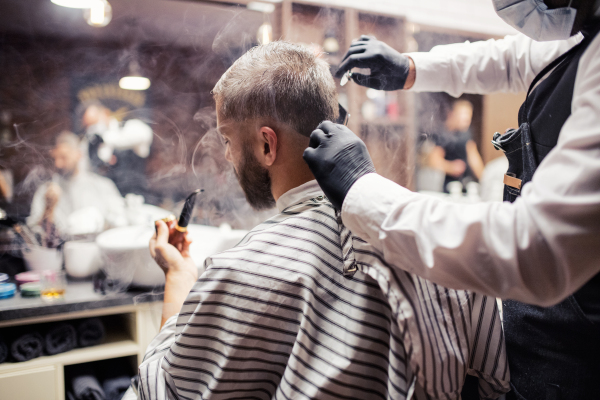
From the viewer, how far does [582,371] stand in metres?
0.97

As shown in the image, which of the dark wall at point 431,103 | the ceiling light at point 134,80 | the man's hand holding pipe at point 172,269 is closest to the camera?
the man's hand holding pipe at point 172,269

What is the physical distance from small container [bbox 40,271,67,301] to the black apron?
1.63m

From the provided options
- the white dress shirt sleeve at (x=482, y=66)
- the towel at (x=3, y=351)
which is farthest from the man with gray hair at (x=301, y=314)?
the towel at (x=3, y=351)

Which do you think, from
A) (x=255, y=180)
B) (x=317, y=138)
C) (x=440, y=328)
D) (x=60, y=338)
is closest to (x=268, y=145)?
(x=255, y=180)

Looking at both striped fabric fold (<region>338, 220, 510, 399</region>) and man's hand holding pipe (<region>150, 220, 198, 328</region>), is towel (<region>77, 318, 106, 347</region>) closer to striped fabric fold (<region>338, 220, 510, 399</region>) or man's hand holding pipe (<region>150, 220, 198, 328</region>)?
man's hand holding pipe (<region>150, 220, 198, 328</region>)

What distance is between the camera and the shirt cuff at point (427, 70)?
1.51 m

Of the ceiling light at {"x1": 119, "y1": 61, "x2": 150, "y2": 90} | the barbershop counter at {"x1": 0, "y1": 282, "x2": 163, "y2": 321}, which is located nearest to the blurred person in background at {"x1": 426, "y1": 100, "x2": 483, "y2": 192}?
the ceiling light at {"x1": 119, "y1": 61, "x2": 150, "y2": 90}

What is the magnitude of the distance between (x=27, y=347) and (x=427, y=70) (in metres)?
1.79

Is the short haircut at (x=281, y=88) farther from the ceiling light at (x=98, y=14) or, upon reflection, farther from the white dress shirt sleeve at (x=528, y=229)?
the ceiling light at (x=98, y=14)

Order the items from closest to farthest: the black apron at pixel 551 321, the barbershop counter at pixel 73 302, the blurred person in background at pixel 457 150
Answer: the black apron at pixel 551 321 < the barbershop counter at pixel 73 302 < the blurred person in background at pixel 457 150

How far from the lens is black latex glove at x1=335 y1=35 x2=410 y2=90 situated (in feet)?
4.70

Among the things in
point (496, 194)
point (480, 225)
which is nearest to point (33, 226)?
point (480, 225)

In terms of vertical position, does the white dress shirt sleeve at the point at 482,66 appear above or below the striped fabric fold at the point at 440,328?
above

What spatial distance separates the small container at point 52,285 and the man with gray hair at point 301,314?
665 millimetres
